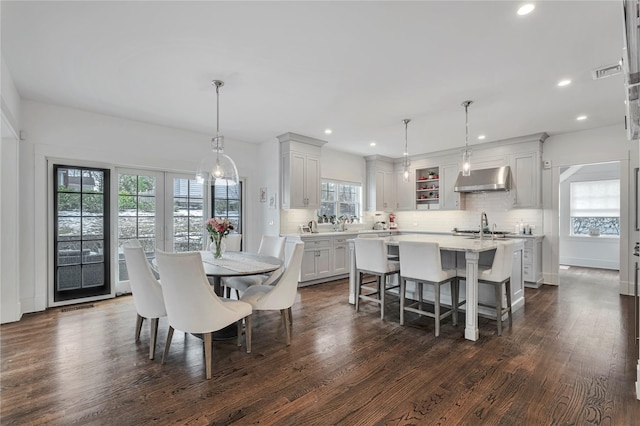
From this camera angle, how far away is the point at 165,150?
16.5 feet

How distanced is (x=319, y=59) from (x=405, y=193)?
17.1ft

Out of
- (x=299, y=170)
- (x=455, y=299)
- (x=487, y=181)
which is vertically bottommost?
(x=455, y=299)

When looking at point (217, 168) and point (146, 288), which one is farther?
point (217, 168)

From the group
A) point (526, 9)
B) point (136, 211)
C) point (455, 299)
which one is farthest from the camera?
point (136, 211)

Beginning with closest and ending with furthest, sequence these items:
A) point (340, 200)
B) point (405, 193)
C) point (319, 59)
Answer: point (319, 59)
point (340, 200)
point (405, 193)

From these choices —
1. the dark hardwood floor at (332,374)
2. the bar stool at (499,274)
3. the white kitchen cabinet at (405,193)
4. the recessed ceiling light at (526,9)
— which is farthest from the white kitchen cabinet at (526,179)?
the recessed ceiling light at (526,9)

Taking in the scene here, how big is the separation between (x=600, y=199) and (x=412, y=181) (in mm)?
4447

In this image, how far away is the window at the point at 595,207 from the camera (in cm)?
730

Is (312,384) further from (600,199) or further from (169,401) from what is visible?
(600,199)

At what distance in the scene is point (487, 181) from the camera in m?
5.96

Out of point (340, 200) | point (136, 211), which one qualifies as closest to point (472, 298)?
point (340, 200)

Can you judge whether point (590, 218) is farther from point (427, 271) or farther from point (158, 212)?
point (158, 212)

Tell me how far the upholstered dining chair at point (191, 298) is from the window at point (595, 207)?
28.8ft

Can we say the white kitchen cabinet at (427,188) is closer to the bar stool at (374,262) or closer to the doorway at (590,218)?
the doorway at (590,218)
